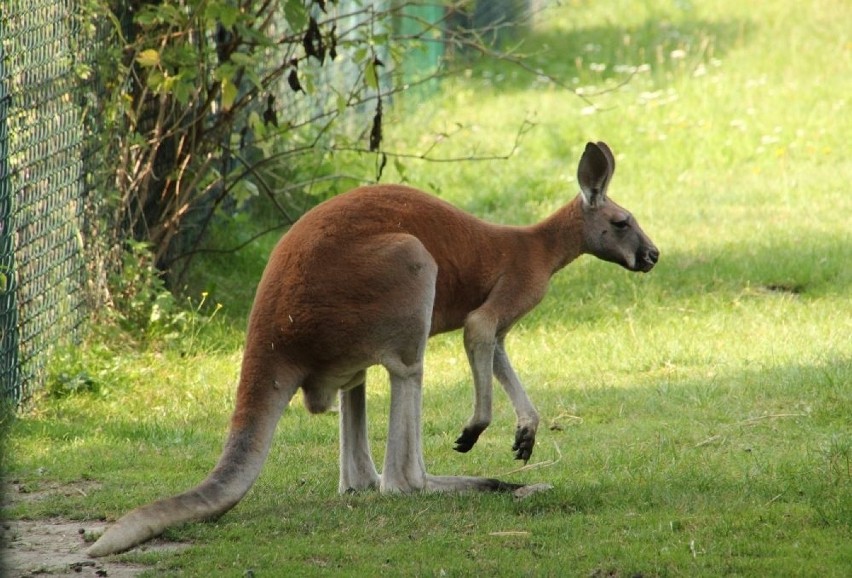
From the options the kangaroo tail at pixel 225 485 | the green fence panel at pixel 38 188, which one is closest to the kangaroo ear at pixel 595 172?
the kangaroo tail at pixel 225 485

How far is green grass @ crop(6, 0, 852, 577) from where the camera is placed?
191 inches

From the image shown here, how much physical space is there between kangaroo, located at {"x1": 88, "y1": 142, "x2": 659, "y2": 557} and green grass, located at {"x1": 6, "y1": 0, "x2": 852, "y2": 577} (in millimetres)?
188

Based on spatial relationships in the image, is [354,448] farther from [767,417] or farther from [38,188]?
[38,188]

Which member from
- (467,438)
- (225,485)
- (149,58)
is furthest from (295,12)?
(225,485)

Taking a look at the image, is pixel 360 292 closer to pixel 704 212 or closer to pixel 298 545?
pixel 298 545

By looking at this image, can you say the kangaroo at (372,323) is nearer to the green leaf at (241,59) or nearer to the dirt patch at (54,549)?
the dirt patch at (54,549)

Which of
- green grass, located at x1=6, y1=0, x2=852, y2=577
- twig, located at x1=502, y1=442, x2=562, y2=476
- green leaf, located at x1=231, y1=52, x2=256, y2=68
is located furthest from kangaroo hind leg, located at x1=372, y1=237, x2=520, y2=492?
green leaf, located at x1=231, y1=52, x2=256, y2=68

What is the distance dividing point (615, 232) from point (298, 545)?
2.10 meters

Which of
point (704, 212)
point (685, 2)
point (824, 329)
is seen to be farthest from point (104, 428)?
point (685, 2)

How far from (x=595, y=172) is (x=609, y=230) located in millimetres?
278

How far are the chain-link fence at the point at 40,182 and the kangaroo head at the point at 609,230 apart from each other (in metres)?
2.77

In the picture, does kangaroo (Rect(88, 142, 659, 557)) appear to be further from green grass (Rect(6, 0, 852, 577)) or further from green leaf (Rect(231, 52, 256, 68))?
green leaf (Rect(231, 52, 256, 68))

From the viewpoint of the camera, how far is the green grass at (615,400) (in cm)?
485

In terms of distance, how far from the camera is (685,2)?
789 inches
